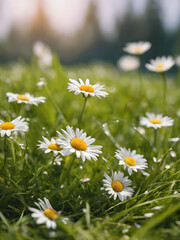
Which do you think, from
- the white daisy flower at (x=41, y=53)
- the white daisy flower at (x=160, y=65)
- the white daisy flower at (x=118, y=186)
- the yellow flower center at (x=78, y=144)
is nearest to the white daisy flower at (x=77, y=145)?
the yellow flower center at (x=78, y=144)

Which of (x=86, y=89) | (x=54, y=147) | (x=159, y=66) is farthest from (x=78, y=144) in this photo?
(x=159, y=66)

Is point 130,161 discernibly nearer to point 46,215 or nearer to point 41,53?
point 46,215

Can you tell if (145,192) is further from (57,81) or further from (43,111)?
(57,81)

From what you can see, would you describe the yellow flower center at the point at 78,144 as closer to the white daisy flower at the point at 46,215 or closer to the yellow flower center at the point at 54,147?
the yellow flower center at the point at 54,147

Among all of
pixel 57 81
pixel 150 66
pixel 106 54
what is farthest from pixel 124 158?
pixel 106 54

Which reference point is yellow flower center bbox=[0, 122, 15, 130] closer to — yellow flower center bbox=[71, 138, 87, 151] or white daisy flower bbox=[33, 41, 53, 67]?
yellow flower center bbox=[71, 138, 87, 151]

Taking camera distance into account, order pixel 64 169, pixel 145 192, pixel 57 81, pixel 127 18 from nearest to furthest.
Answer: pixel 145 192 → pixel 64 169 → pixel 57 81 → pixel 127 18
